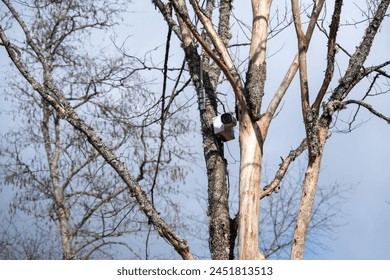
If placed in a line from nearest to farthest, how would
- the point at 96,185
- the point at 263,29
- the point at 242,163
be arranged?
the point at 242,163, the point at 263,29, the point at 96,185

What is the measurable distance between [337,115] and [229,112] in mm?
601

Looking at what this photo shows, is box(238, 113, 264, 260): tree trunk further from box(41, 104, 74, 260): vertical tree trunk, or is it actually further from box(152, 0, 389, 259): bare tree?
box(41, 104, 74, 260): vertical tree trunk

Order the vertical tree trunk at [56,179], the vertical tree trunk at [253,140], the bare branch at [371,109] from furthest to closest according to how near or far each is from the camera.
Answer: the vertical tree trunk at [56,179], the bare branch at [371,109], the vertical tree trunk at [253,140]

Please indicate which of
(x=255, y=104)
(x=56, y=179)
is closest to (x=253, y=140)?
(x=255, y=104)

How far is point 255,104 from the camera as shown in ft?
11.0

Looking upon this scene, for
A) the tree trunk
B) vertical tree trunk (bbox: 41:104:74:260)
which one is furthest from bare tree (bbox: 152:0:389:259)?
vertical tree trunk (bbox: 41:104:74:260)

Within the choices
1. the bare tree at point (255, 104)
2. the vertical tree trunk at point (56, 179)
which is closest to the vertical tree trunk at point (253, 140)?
the bare tree at point (255, 104)

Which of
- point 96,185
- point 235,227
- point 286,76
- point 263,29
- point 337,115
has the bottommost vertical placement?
point 235,227

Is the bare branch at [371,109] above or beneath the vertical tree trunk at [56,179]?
beneath

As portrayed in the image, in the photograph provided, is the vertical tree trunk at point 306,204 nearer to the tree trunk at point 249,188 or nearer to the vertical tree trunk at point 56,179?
the tree trunk at point 249,188

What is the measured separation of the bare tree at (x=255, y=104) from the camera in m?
3.06
